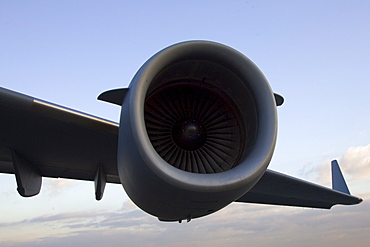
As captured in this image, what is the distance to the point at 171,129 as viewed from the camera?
5.37 metres

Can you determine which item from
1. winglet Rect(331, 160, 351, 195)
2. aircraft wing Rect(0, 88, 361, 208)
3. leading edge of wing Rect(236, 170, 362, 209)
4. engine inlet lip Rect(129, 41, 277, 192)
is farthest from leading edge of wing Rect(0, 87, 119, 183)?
winglet Rect(331, 160, 351, 195)

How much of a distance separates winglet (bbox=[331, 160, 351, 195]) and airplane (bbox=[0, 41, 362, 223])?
18.7ft

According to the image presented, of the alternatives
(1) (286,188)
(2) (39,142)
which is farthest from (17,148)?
(1) (286,188)

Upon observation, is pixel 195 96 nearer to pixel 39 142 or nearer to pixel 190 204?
pixel 190 204

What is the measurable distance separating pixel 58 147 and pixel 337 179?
7683 mm

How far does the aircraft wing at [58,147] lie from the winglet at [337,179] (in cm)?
135

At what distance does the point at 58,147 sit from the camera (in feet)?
20.6

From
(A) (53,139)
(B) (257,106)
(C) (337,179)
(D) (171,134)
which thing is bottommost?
(A) (53,139)

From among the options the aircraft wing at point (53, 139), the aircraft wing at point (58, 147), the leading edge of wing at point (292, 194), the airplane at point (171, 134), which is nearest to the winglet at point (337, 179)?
the leading edge of wing at point (292, 194)

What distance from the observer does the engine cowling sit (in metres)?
3.99

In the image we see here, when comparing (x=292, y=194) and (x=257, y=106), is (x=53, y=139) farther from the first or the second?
(x=292, y=194)

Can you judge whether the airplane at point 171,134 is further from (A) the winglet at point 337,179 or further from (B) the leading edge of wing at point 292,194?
(A) the winglet at point 337,179

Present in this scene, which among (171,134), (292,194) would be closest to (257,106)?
(171,134)

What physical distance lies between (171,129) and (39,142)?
2.36 meters
